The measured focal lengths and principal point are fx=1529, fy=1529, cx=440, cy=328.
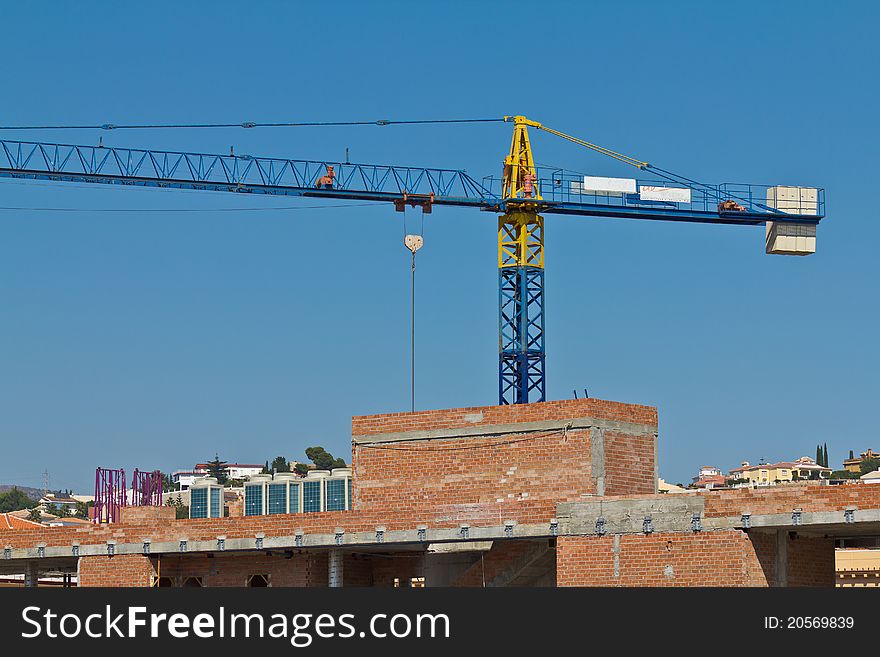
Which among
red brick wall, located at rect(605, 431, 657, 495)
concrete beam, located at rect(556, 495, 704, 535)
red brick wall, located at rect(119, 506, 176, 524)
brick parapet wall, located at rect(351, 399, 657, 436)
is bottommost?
concrete beam, located at rect(556, 495, 704, 535)

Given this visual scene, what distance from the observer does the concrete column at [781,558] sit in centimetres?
4297

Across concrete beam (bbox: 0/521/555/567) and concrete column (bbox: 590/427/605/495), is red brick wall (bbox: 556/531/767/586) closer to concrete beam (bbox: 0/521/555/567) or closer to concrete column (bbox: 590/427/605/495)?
concrete beam (bbox: 0/521/555/567)

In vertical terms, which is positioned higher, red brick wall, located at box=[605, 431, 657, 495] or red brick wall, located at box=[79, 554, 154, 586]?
red brick wall, located at box=[605, 431, 657, 495]

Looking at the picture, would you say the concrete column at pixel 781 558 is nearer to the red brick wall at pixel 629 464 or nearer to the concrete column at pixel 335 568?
the red brick wall at pixel 629 464

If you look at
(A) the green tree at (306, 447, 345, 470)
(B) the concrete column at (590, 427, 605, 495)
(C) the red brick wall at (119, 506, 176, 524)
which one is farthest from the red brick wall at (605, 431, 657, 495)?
(A) the green tree at (306, 447, 345, 470)

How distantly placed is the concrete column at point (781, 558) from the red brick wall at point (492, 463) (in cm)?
554

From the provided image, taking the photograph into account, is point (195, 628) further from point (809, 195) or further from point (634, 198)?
point (809, 195)

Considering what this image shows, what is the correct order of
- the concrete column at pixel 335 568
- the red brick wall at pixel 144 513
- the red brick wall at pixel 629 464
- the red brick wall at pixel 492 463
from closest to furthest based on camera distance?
1. the red brick wall at pixel 492 463
2. the red brick wall at pixel 629 464
3. the concrete column at pixel 335 568
4. the red brick wall at pixel 144 513

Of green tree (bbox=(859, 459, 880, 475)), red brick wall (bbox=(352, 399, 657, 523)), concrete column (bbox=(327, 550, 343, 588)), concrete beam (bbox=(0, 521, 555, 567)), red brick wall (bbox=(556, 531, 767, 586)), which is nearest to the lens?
red brick wall (bbox=(556, 531, 767, 586))

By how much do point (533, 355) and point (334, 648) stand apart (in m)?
51.6

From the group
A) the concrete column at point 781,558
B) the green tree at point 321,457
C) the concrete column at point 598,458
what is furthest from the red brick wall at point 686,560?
the green tree at point 321,457

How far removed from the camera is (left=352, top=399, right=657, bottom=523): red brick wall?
46.3 m

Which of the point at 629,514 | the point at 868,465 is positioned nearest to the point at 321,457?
the point at 868,465

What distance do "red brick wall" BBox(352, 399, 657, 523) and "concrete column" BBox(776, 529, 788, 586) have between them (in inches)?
218
